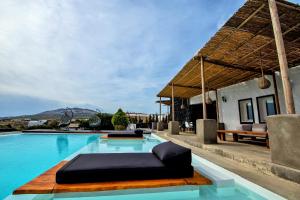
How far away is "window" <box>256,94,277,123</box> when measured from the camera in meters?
8.05

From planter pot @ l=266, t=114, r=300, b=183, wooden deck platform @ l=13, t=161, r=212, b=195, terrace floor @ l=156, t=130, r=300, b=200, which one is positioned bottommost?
wooden deck platform @ l=13, t=161, r=212, b=195

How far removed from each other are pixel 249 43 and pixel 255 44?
0.77 feet

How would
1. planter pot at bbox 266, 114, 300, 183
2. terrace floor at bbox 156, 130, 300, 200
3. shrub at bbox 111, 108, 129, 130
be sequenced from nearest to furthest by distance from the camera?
1. terrace floor at bbox 156, 130, 300, 200
2. planter pot at bbox 266, 114, 300, 183
3. shrub at bbox 111, 108, 129, 130

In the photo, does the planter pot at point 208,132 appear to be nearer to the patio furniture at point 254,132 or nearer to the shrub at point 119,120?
the patio furniture at point 254,132

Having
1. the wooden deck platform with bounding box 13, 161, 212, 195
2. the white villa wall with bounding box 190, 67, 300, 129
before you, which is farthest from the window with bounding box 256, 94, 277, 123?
the wooden deck platform with bounding box 13, 161, 212, 195

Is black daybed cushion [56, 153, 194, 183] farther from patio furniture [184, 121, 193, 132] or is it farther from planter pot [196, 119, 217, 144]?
patio furniture [184, 121, 193, 132]

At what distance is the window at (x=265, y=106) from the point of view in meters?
8.05

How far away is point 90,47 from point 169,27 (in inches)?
219

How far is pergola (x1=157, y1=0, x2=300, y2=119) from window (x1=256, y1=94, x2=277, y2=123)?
124cm

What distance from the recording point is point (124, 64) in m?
16.9

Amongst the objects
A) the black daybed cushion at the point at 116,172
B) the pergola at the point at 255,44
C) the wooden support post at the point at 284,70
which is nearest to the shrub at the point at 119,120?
the pergola at the point at 255,44

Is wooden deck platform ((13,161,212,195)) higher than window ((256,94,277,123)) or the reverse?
the reverse

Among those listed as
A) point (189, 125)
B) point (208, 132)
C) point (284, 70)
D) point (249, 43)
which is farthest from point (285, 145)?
point (189, 125)

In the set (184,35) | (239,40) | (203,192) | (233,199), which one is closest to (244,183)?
(233,199)
